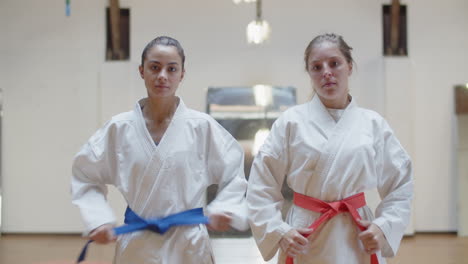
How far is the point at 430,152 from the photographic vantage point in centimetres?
685

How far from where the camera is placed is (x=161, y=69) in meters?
2.09

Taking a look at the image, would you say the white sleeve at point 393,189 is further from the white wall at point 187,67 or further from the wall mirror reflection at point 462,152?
the wall mirror reflection at point 462,152

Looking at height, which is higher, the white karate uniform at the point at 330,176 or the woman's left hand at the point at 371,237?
the white karate uniform at the point at 330,176

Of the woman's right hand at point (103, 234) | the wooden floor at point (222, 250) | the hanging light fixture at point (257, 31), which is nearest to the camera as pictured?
the woman's right hand at point (103, 234)

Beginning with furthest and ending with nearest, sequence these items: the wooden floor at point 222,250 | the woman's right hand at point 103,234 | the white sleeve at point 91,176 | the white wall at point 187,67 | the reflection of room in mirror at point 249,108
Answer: the white wall at point 187,67, the reflection of room in mirror at point 249,108, the wooden floor at point 222,250, the white sleeve at point 91,176, the woman's right hand at point 103,234

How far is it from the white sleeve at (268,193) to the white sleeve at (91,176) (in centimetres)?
60

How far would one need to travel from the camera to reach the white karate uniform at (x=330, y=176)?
2.04 m

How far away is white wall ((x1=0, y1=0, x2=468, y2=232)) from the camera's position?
6820 mm

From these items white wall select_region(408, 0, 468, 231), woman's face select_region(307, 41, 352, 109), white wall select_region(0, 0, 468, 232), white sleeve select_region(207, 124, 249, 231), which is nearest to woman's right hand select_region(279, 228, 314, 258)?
white sleeve select_region(207, 124, 249, 231)

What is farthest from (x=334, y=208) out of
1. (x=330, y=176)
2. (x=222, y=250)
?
(x=222, y=250)

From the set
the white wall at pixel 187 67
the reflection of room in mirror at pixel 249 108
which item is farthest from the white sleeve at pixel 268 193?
the white wall at pixel 187 67

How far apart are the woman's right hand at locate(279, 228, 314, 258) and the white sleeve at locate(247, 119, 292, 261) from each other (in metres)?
0.04

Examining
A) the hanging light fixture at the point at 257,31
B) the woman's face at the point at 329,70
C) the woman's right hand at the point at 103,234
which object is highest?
the hanging light fixture at the point at 257,31

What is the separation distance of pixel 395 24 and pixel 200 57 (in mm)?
2640
